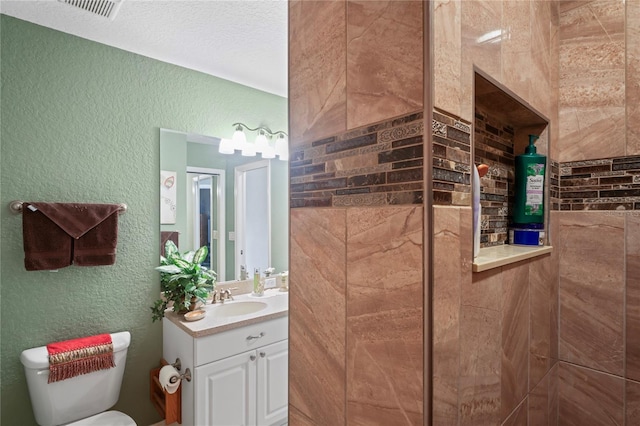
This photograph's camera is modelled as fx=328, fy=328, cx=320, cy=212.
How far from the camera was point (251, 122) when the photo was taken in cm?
256

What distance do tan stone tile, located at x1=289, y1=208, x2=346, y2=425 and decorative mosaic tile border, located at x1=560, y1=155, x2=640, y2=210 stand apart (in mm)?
1071

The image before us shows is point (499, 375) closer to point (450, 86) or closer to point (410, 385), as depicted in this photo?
point (410, 385)

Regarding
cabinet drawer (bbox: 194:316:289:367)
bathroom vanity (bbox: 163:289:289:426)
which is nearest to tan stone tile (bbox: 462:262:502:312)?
cabinet drawer (bbox: 194:316:289:367)

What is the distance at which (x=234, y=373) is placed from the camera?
188 centimetres

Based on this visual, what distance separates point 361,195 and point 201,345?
1507 mm

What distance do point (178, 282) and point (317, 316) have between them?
1534 millimetres

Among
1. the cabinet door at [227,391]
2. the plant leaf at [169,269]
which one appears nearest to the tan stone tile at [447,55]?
the cabinet door at [227,391]

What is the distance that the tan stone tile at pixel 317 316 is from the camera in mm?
691

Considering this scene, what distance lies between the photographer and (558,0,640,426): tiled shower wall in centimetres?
112

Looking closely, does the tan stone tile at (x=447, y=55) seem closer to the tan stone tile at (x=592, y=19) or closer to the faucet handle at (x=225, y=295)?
the tan stone tile at (x=592, y=19)

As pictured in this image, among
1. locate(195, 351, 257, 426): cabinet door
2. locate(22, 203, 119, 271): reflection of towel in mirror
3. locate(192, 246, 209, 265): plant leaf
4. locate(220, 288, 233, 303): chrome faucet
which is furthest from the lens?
locate(220, 288, 233, 303): chrome faucet

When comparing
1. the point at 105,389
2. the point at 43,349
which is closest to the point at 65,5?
the point at 43,349

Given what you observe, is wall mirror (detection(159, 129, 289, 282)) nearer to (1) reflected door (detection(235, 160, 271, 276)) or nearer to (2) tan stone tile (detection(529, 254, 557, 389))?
(1) reflected door (detection(235, 160, 271, 276))

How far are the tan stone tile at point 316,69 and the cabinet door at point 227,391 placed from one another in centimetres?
152
